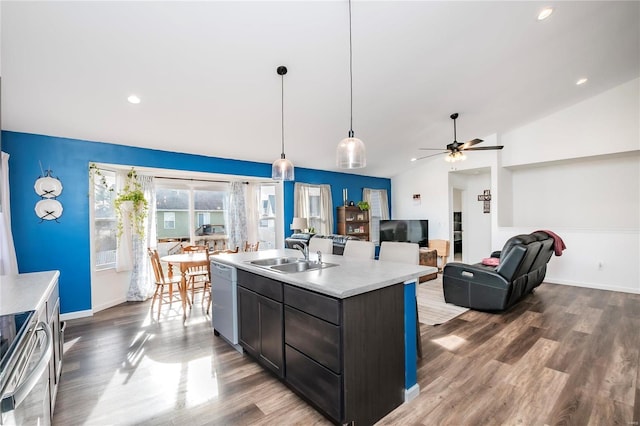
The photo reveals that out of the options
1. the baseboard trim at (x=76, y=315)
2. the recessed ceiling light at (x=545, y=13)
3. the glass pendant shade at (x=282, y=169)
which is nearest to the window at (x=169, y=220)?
the baseboard trim at (x=76, y=315)

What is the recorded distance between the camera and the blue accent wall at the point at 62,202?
3.46m

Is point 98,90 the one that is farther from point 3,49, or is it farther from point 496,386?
point 496,386

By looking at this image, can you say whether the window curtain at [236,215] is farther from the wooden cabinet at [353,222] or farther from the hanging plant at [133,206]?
the wooden cabinet at [353,222]

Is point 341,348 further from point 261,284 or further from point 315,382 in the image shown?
point 261,284

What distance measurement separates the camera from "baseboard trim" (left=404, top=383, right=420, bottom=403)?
2035 mm

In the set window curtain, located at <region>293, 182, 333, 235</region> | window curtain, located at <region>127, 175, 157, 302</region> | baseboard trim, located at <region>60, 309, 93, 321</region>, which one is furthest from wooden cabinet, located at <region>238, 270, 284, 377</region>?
window curtain, located at <region>293, 182, 333, 235</region>

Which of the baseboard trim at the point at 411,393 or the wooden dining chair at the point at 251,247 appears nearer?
the baseboard trim at the point at 411,393

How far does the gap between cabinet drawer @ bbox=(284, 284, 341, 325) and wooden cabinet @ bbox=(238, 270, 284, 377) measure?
0.14m

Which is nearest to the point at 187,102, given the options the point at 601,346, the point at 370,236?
the point at 601,346

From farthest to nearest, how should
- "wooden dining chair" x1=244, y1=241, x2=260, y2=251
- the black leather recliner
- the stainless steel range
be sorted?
"wooden dining chair" x1=244, y1=241, x2=260, y2=251 → the black leather recliner → the stainless steel range

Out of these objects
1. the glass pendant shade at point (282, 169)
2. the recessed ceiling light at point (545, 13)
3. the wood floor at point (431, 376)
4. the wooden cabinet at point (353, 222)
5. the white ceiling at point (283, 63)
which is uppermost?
the recessed ceiling light at point (545, 13)

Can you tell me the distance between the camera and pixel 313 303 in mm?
1834

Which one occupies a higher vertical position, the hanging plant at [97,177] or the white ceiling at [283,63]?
the white ceiling at [283,63]

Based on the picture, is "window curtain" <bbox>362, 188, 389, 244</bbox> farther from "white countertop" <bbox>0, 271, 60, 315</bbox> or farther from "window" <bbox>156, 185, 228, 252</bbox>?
"white countertop" <bbox>0, 271, 60, 315</bbox>
